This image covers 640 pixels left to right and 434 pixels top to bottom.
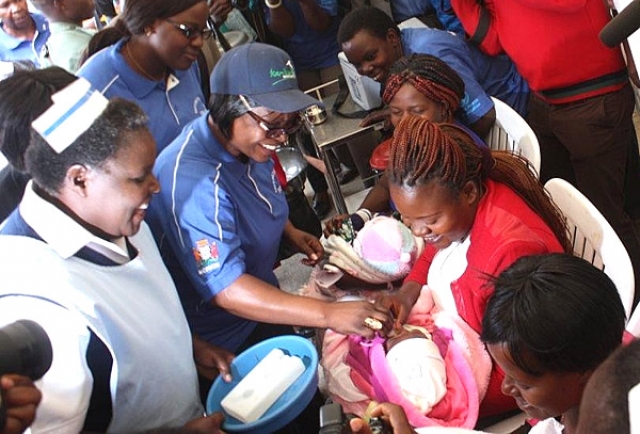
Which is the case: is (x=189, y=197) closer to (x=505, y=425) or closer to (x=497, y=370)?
(x=497, y=370)

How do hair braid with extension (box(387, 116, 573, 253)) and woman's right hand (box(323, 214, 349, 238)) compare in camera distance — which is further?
woman's right hand (box(323, 214, 349, 238))

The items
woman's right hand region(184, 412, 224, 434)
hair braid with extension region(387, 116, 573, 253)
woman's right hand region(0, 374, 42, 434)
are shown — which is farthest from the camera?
hair braid with extension region(387, 116, 573, 253)

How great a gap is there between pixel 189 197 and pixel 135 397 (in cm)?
56

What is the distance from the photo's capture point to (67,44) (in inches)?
112

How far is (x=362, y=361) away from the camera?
5.71ft

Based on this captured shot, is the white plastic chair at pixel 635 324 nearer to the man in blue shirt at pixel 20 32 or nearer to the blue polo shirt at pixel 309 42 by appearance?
the blue polo shirt at pixel 309 42

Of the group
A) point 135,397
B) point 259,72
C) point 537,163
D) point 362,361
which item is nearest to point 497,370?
point 362,361

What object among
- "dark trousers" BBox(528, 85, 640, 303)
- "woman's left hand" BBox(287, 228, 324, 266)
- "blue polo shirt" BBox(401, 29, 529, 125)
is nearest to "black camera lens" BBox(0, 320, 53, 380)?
"woman's left hand" BBox(287, 228, 324, 266)

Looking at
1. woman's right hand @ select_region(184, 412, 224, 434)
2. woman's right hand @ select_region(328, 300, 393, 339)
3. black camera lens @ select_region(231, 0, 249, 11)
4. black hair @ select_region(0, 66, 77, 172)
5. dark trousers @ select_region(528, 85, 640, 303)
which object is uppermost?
black hair @ select_region(0, 66, 77, 172)

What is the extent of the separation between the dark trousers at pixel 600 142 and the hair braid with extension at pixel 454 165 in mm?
822

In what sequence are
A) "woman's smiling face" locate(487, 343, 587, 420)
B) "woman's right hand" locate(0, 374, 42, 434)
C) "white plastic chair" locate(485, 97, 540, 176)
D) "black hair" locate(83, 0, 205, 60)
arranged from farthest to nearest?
"black hair" locate(83, 0, 205, 60) < "white plastic chair" locate(485, 97, 540, 176) < "woman's smiling face" locate(487, 343, 587, 420) < "woman's right hand" locate(0, 374, 42, 434)

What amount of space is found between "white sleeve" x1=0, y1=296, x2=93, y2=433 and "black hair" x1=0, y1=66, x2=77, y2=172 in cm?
36

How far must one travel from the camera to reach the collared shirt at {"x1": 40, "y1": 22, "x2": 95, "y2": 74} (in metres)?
2.82

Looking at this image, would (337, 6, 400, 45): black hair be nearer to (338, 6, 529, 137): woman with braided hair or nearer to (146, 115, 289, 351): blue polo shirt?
(338, 6, 529, 137): woman with braided hair
